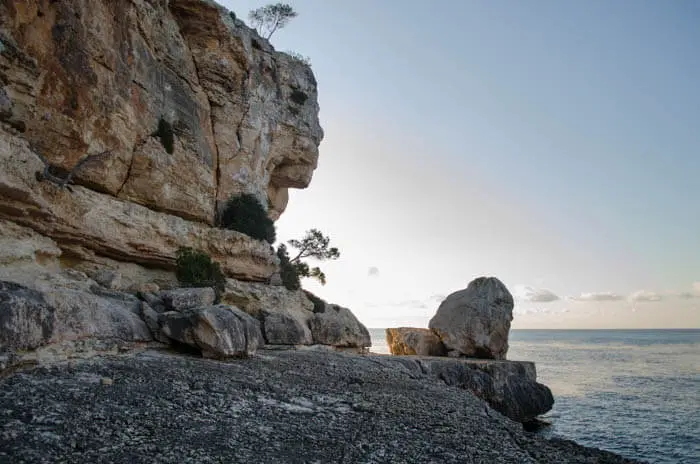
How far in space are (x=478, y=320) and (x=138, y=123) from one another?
26.6 m

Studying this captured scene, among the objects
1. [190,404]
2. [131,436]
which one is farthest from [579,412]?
[131,436]

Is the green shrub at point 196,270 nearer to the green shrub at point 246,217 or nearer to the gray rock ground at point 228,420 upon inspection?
the green shrub at point 246,217

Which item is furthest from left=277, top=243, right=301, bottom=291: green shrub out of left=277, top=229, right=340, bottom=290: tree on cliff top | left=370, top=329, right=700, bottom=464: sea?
left=370, top=329, right=700, bottom=464: sea

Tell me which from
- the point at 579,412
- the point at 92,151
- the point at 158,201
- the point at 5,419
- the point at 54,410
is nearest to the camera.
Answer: the point at 5,419

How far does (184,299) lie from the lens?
67.2 ft

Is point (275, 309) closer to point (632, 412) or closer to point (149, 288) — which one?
point (149, 288)

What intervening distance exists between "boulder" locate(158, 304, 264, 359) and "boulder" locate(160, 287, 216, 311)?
1.61 m

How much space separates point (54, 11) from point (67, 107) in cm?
389

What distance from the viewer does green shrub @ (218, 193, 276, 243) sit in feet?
106

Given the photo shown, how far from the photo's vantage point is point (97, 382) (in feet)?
39.7

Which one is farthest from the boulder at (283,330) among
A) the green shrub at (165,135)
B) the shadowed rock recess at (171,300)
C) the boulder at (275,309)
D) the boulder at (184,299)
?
the green shrub at (165,135)

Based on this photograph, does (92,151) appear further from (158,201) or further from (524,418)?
(524,418)

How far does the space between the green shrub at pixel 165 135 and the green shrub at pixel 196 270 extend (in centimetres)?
581

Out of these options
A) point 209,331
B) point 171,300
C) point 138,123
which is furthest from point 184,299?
point 138,123
